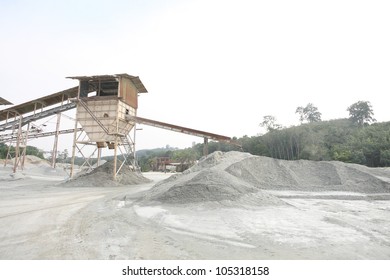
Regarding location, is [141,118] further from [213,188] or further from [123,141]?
[213,188]

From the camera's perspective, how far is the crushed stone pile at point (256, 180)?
8375 millimetres

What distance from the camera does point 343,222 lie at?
19.8ft

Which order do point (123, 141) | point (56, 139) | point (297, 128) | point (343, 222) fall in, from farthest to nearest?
point (297, 128) < point (56, 139) < point (123, 141) < point (343, 222)

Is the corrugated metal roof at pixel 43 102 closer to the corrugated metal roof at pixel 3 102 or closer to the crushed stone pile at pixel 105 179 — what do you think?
the corrugated metal roof at pixel 3 102

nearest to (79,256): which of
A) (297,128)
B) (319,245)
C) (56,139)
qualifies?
(319,245)

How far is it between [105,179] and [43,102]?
11298 mm

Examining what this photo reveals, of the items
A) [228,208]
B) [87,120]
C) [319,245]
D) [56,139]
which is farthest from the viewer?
[56,139]

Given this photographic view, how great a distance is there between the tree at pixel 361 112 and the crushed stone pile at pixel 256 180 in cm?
4784

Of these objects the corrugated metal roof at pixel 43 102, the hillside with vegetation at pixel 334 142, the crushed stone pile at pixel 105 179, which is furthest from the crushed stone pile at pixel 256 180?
the hillside with vegetation at pixel 334 142

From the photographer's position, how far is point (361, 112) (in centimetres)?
5400

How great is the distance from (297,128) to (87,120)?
41.7 m

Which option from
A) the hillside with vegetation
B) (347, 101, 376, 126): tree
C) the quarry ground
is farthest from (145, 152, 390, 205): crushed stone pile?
(347, 101, 376, 126): tree

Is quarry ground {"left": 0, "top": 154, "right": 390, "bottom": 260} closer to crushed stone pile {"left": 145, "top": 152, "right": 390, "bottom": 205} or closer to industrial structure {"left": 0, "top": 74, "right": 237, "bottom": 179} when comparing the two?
crushed stone pile {"left": 145, "top": 152, "right": 390, "bottom": 205}

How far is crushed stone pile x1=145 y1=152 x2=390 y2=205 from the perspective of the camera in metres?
8.38
